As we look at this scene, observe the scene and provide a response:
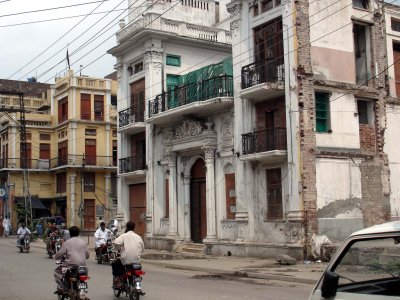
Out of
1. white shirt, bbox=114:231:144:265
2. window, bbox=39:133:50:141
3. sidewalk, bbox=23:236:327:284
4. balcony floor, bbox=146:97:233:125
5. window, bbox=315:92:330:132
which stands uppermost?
window, bbox=39:133:50:141

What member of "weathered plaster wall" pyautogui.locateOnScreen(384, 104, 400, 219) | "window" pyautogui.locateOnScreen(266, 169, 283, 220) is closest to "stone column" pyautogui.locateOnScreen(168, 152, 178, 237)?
"window" pyautogui.locateOnScreen(266, 169, 283, 220)

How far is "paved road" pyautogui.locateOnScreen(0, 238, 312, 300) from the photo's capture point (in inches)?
473

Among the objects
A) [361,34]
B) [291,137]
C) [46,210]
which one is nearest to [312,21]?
[361,34]

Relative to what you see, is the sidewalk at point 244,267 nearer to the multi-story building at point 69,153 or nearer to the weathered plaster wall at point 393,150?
the weathered plaster wall at point 393,150

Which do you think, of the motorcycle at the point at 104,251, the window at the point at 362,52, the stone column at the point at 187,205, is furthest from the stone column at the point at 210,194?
the window at the point at 362,52

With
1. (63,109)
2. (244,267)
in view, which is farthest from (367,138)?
(63,109)

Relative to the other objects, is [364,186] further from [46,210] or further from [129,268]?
[46,210]

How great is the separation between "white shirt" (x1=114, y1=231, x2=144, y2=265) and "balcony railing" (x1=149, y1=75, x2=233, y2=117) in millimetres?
13644

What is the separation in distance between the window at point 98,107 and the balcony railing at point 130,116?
68.1ft

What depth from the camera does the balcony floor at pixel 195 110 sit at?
23688 mm

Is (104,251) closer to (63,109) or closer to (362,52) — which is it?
(362,52)

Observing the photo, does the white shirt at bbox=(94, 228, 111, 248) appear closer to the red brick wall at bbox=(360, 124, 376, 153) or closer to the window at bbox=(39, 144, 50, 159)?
the red brick wall at bbox=(360, 124, 376, 153)

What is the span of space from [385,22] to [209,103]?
821 centimetres

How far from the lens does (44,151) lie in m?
54.4
